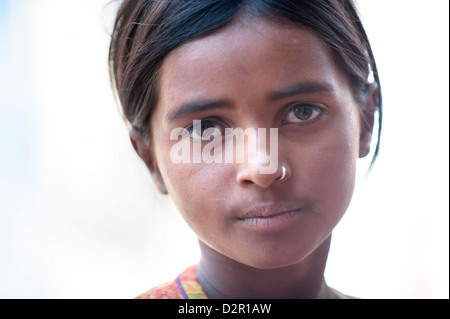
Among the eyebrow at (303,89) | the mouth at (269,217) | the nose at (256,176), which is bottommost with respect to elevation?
the mouth at (269,217)

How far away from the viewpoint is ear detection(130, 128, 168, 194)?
34.7 inches

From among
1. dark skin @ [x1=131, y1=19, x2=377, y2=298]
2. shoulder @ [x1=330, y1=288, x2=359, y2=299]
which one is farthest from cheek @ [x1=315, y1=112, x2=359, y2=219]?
shoulder @ [x1=330, y1=288, x2=359, y2=299]

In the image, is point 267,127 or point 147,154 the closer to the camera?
point 267,127

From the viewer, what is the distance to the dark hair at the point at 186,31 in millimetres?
738

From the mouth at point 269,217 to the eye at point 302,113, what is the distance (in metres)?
0.13

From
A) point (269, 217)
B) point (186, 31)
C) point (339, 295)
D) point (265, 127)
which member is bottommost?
point (339, 295)

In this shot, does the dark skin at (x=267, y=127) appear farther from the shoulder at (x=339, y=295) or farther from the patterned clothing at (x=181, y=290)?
the shoulder at (x=339, y=295)

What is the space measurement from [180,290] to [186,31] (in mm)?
439

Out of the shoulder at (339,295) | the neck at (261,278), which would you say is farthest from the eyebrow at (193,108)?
the shoulder at (339,295)

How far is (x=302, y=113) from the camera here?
0.76 m

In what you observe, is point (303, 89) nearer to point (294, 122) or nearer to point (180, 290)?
point (294, 122)

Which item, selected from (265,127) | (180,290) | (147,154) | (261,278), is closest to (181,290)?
(180,290)
